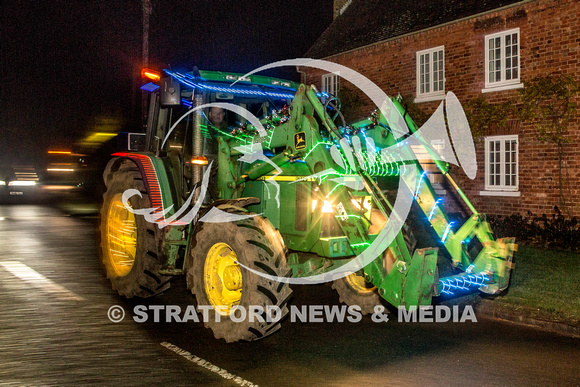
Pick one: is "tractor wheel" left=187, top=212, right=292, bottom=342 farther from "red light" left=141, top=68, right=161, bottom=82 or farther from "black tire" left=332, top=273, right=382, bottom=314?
"red light" left=141, top=68, right=161, bottom=82

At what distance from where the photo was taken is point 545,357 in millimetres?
5930

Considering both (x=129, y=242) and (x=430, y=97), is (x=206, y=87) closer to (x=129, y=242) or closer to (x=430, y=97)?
(x=129, y=242)

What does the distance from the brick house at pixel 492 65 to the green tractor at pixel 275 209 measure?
932 centimetres

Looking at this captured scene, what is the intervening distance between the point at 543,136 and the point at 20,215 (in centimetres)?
1666

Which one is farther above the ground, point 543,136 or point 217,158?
point 543,136

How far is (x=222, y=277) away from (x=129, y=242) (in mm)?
2481

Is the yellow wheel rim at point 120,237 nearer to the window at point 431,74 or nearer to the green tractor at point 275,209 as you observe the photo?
the green tractor at point 275,209

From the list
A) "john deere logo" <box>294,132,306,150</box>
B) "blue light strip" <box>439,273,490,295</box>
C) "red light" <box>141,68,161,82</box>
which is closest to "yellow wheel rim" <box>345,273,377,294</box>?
"blue light strip" <box>439,273,490,295</box>

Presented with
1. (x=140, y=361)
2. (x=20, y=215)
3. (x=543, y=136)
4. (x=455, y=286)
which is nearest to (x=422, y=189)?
(x=455, y=286)

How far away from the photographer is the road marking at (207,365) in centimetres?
511

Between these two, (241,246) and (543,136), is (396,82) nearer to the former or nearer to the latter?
(543,136)

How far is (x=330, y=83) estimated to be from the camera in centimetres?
2342

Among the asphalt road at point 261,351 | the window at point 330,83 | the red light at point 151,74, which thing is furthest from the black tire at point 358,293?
the window at point 330,83

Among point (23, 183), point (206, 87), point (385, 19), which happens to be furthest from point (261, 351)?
point (23, 183)
